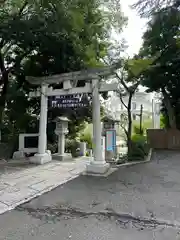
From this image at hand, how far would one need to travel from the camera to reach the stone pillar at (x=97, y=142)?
5.41 metres

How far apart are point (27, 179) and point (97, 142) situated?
2149 mm

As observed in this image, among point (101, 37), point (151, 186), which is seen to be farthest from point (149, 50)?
point (151, 186)

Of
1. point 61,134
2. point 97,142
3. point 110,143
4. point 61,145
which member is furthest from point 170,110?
point 97,142

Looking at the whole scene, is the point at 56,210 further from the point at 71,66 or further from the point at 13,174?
the point at 71,66

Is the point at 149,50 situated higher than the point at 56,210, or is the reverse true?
the point at 149,50

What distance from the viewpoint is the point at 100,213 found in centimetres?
310

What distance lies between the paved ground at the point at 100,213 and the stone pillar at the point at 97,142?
74cm

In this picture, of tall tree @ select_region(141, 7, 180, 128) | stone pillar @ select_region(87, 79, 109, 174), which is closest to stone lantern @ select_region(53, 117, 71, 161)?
stone pillar @ select_region(87, 79, 109, 174)

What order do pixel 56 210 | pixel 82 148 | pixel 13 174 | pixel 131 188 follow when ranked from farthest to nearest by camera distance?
1. pixel 82 148
2. pixel 13 174
3. pixel 131 188
4. pixel 56 210

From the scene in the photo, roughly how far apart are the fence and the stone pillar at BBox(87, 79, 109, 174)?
7.29 meters

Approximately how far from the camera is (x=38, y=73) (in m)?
9.09

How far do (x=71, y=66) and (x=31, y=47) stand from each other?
6.29 feet

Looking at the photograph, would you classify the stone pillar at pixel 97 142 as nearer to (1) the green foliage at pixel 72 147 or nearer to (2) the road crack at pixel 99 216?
(2) the road crack at pixel 99 216

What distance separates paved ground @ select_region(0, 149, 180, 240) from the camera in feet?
8.32
